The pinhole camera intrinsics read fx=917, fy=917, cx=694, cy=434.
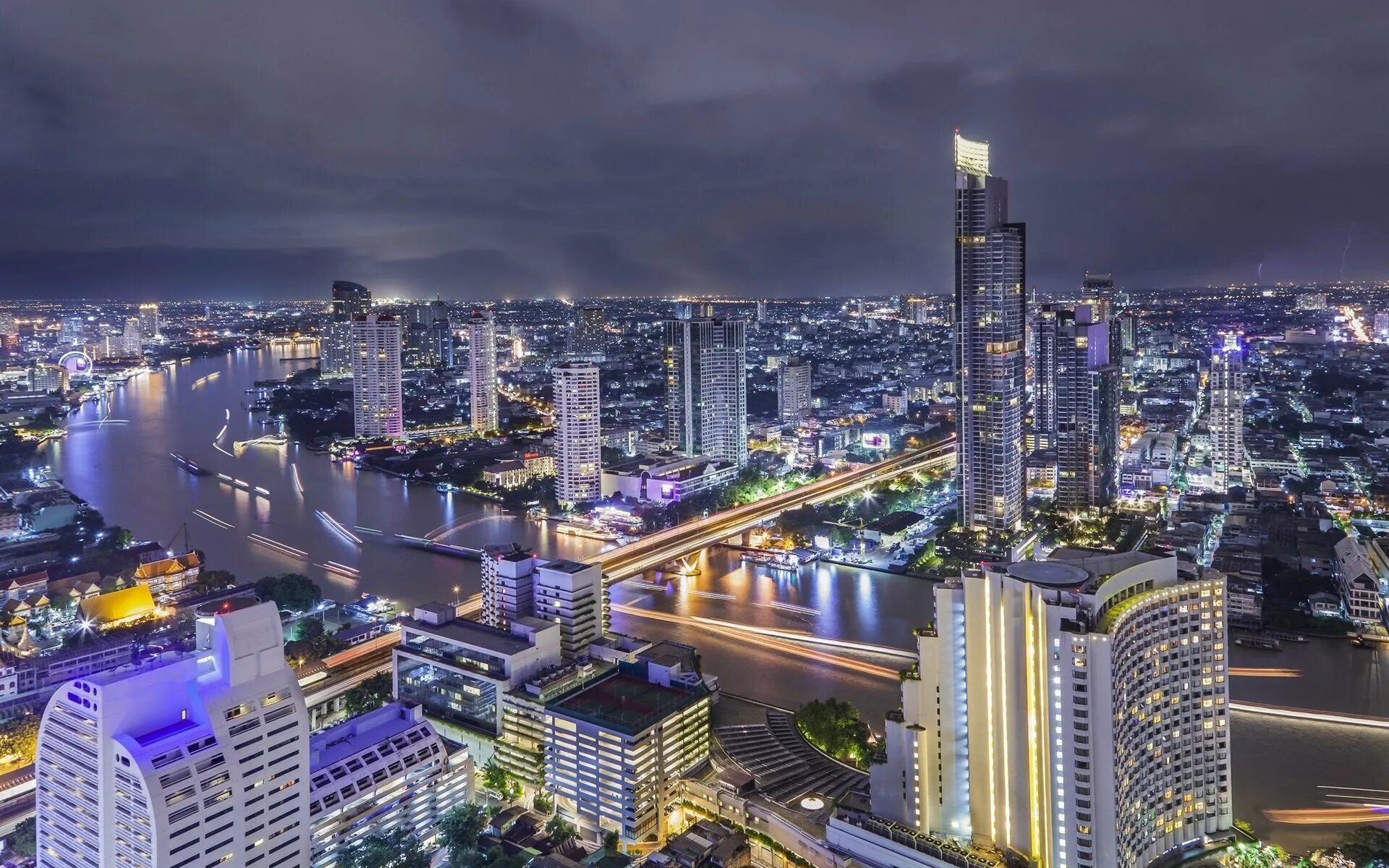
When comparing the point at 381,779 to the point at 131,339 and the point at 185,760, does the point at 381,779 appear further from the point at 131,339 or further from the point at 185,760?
the point at 131,339

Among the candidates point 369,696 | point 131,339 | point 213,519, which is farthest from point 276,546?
point 131,339

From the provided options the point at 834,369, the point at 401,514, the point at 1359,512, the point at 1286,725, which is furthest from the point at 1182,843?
the point at 834,369

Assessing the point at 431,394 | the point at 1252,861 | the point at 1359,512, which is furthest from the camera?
the point at 431,394

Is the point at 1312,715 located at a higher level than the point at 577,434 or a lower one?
lower

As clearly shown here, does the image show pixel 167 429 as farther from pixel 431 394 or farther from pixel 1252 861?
pixel 1252 861

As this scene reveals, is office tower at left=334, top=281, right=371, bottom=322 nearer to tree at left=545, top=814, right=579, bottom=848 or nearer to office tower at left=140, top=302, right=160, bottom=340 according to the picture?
office tower at left=140, top=302, right=160, bottom=340

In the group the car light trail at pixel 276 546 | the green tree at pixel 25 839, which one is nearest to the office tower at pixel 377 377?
the car light trail at pixel 276 546

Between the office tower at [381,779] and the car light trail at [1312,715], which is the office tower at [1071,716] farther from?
the office tower at [381,779]

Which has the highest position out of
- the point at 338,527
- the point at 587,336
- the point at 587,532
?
the point at 587,336
